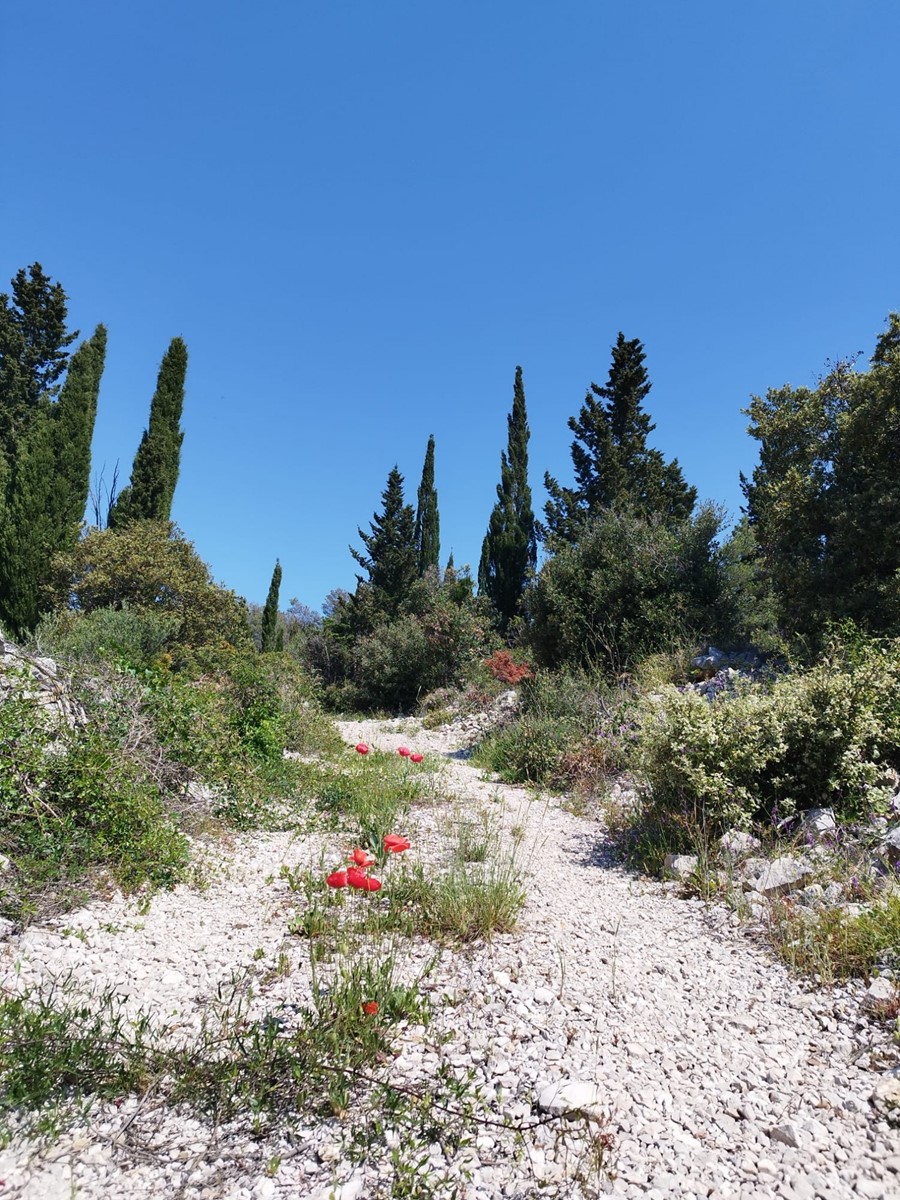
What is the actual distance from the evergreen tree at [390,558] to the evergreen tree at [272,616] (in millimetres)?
5317

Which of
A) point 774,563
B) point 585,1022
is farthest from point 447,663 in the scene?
point 585,1022

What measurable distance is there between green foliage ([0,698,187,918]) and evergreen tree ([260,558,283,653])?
20.7 m

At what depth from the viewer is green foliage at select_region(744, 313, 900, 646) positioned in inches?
285

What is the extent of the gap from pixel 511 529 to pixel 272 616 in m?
11.4

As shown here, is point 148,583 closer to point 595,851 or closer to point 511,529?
point 595,851

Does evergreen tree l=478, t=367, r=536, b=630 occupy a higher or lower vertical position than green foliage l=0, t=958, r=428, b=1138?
higher

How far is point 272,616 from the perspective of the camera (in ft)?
84.3

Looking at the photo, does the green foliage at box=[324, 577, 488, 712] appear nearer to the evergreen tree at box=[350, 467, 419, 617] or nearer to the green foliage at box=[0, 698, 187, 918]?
the evergreen tree at box=[350, 467, 419, 617]

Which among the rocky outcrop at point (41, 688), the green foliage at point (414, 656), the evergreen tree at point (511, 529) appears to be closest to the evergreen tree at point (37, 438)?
the green foliage at point (414, 656)

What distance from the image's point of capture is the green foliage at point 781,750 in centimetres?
375

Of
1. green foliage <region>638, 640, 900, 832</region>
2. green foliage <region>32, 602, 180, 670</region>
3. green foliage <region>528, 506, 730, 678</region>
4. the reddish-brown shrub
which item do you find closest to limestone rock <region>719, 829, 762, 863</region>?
green foliage <region>638, 640, 900, 832</region>

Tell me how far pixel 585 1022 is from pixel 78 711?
3617mm

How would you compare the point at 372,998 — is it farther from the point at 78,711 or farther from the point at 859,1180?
the point at 78,711

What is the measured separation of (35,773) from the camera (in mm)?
3230
